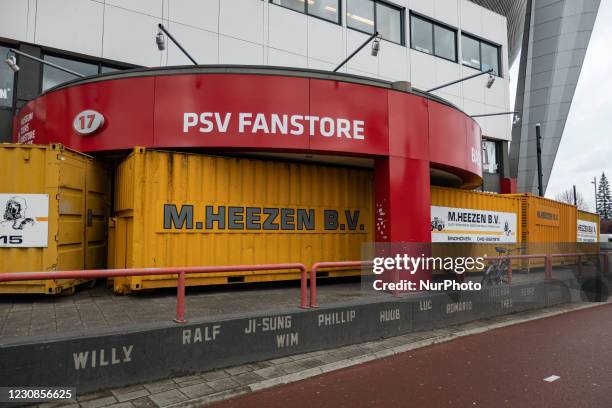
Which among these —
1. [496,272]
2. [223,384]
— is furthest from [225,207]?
[496,272]

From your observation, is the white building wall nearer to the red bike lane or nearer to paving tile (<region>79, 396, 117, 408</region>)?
paving tile (<region>79, 396, 117, 408</region>)

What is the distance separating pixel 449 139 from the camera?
1046 centimetres

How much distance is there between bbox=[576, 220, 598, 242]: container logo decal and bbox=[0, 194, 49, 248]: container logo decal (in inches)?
798

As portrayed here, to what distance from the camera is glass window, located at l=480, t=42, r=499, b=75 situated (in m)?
22.7

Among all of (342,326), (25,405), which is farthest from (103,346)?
(342,326)

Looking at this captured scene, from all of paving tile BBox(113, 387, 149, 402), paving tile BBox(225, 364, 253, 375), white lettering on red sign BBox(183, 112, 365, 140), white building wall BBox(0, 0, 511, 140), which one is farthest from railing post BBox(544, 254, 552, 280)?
white building wall BBox(0, 0, 511, 140)

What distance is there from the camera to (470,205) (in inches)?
505

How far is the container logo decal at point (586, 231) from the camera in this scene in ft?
63.3

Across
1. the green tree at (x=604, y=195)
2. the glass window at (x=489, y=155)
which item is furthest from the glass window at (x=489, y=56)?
the green tree at (x=604, y=195)

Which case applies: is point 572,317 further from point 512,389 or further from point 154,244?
point 154,244

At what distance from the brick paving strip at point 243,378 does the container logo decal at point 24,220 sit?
398 cm

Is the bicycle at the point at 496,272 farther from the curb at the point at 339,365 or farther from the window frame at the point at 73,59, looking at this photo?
the window frame at the point at 73,59

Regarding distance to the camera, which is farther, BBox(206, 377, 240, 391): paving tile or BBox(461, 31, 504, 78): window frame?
BBox(461, 31, 504, 78): window frame

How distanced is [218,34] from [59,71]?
512 centimetres
